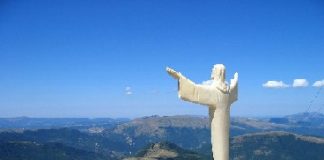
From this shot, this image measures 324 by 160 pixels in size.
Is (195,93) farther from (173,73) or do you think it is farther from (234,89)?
(234,89)

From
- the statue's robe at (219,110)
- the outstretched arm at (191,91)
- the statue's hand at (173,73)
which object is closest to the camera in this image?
the statue's hand at (173,73)

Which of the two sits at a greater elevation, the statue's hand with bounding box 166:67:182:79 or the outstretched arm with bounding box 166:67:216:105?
the statue's hand with bounding box 166:67:182:79

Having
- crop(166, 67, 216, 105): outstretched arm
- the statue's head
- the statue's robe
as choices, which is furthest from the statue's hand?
the statue's head

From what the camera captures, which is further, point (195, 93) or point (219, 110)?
point (219, 110)

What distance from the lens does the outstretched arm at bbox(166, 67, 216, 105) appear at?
1478 cm

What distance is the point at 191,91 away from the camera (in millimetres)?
15062

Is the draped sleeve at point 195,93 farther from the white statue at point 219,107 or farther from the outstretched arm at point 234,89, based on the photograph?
the outstretched arm at point 234,89

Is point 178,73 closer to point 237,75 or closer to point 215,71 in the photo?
point 215,71

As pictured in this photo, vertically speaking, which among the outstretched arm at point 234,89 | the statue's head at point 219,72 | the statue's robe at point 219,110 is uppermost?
the statue's head at point 219,72

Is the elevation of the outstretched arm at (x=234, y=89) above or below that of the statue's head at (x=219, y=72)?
below

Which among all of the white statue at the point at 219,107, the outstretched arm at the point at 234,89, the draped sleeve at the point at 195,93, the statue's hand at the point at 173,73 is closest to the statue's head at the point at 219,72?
the white statue at the point at 219,107

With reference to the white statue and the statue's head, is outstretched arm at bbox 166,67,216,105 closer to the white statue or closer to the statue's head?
the white statue

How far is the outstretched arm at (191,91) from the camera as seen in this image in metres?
14.8

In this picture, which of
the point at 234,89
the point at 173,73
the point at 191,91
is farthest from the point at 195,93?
the point at 234,89
